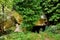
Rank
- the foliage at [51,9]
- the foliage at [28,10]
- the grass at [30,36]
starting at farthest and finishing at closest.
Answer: the foliage at [51,9]
the foliage at [28,10]
the grass at [30,36]

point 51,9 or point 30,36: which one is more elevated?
point 51,9

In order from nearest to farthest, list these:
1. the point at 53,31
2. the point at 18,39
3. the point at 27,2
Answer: the point at 18,39
the point at 53,31
the point at 27,2

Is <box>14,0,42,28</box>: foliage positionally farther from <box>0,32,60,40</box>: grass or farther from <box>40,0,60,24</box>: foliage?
<box>0,32,60,40</box>: grass

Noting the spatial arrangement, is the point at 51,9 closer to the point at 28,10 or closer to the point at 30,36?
the point at 28,10

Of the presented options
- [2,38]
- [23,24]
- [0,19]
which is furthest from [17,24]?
[2,38]

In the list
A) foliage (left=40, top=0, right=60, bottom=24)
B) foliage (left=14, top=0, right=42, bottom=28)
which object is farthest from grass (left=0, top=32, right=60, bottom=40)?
foliage (left=40, top=0, right=60, bottom=24)

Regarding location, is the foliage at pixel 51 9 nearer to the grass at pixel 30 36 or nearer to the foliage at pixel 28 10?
the foliage at pixel 28 10

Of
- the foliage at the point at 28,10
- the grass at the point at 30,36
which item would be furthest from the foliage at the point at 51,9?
the grass at the point at 30,36

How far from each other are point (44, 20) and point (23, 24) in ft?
6.71

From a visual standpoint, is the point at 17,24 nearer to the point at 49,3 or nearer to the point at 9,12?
the point at 9,12

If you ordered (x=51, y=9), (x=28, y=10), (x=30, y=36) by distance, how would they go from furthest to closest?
(x=51, y=9)
(x=28, y=10)
(x=30, y=36)

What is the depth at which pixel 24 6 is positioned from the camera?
655 inches

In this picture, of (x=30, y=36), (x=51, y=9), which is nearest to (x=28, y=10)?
(x=51, y=9)

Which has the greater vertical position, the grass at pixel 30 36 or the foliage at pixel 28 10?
the foliage at pixel 28 10
